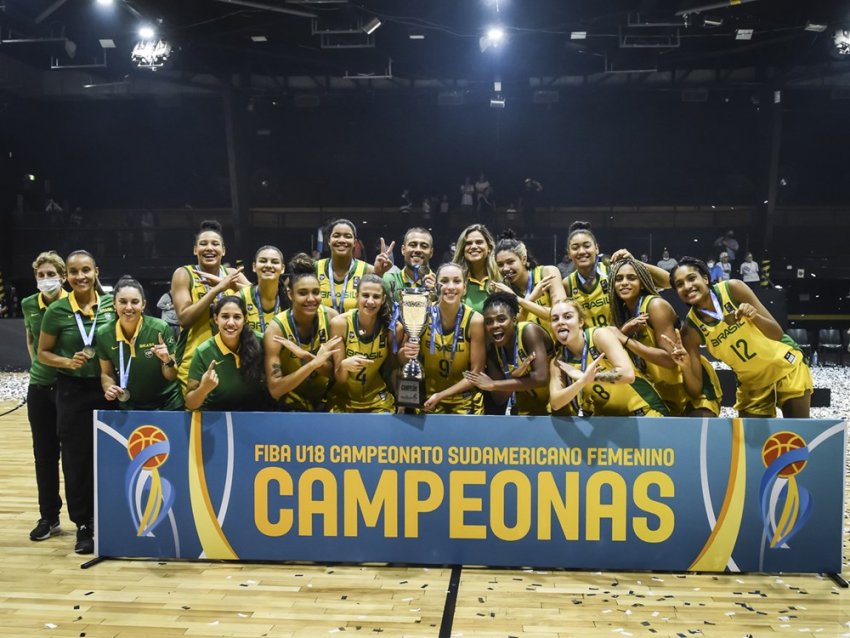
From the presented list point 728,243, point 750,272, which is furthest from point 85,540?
point 728,243

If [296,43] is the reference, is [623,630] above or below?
below

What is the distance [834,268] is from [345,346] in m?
16.5

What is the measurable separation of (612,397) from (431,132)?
1712cm

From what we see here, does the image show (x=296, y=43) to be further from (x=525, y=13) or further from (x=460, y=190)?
(x=460, y=190)

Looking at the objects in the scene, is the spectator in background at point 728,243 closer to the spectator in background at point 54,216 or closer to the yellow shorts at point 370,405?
the yellow shorts at point 370,405

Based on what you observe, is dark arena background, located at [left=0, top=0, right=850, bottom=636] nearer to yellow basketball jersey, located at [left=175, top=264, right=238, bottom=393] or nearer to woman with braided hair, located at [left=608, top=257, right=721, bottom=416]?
yellow basketball jersey, located at [left=175, top=264, right=238, bottom=393]

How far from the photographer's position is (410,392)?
3807mm

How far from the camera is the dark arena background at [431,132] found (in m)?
13.4

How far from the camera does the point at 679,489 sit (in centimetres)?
385

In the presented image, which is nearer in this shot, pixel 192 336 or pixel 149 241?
pixel 192 336

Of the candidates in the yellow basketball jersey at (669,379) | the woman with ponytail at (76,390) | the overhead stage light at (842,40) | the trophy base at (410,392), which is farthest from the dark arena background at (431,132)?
the trophy base at (410,392)

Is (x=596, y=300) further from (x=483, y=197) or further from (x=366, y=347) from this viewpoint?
(x=483, y=197)

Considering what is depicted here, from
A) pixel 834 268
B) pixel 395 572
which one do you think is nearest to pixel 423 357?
pixel 395 572

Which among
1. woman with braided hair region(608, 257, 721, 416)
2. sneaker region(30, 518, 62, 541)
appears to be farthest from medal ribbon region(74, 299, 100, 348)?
woman with braided hair region(608, 257, 721, 416)
